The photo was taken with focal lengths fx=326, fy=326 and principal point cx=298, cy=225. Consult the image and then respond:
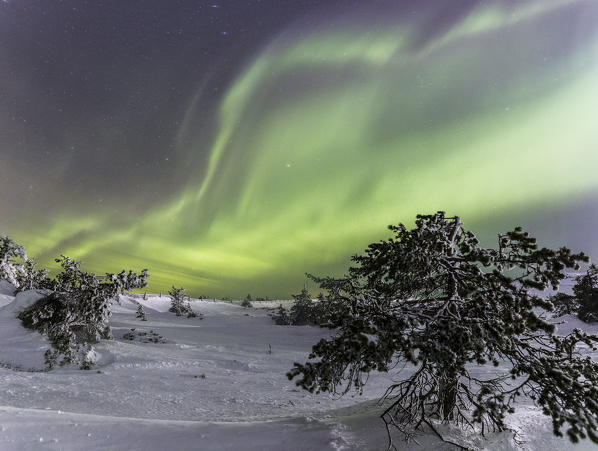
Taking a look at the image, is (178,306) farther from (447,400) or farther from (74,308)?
(447,400)

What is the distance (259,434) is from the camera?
551 cm

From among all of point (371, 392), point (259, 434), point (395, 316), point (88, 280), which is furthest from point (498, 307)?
point (88, 280)

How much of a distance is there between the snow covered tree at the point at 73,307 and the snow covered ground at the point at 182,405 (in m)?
0.62

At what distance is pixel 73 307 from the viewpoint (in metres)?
13.2

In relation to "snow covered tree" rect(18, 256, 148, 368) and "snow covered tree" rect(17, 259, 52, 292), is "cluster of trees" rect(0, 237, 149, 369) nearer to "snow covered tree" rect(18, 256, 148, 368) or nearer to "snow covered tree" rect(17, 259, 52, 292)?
"snow covered tree" rect(18, 256, 148, 368)

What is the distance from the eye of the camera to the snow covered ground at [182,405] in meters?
5.33

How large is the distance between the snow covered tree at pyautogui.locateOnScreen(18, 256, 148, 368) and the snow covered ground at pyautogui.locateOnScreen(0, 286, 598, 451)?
62cm

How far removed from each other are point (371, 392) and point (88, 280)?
465 inches

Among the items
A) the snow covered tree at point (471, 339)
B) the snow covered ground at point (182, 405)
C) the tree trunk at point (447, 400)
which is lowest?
the snow covered ground at point (182, 405)

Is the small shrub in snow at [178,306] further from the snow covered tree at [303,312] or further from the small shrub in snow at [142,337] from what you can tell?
the small shrub in snow at [142,337]

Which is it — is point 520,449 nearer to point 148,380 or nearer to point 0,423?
point 0,423

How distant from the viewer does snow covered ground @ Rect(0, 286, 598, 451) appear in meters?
5.33

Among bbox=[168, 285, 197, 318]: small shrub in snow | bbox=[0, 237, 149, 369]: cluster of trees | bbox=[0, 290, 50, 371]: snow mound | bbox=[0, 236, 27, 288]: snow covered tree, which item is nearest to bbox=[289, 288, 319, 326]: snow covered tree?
bbox=[168, 285, 197, 318]: small shrub in snow

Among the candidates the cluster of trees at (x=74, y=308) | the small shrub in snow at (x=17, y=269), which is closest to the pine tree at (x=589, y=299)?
the cluster of trees at (x=74, y=308)
